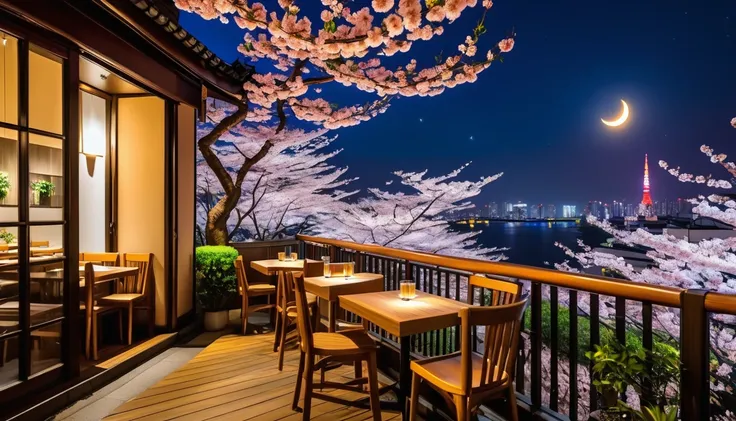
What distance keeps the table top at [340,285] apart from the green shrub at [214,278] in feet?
6.74

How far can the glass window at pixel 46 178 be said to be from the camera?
274cm

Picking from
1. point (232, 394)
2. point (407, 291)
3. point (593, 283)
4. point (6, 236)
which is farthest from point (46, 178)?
point (593, 283)

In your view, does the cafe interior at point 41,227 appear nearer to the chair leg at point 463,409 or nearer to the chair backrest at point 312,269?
the chair backrest at point 312,269

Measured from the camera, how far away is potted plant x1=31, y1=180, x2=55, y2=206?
9.18 feet

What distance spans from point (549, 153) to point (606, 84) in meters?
7.33

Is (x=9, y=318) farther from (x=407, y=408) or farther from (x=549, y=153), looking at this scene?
(x=549, y=153)

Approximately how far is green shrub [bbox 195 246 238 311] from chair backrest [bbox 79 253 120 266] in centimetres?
92

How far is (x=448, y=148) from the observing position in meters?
31.3

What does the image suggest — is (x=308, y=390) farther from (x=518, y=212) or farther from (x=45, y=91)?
(x=518, y=212)

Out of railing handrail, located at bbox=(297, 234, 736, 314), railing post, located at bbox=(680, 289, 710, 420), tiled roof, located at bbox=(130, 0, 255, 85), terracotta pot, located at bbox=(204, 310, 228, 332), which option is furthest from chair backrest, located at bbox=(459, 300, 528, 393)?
terracotta pot, located at bbox=(204, 310, 228, 332)

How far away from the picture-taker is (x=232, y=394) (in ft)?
9.82

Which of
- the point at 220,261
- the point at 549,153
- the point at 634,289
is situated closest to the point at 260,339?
the point at 220,261

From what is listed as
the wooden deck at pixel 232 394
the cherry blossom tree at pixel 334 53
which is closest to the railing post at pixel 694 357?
the wooden deck at pixel 232 394

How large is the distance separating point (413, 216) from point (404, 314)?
9.32m
